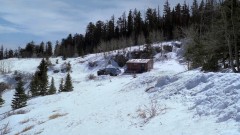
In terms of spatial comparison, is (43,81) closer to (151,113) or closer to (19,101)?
(19,101)

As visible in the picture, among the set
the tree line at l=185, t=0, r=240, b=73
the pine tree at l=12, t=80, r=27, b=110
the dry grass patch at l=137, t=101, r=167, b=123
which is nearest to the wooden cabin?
the pine tree at l=12, t=80, r=27, b=110

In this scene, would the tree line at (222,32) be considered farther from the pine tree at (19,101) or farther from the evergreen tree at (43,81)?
the evergreen tree at (43,81)

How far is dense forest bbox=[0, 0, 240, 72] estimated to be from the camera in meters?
24.9

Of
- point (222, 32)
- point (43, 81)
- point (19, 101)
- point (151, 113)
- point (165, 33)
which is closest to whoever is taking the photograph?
point (151, 113)

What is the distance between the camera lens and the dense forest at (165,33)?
979 inches

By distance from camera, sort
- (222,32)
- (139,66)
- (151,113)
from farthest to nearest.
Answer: (139,66), (222,32), (151,113)

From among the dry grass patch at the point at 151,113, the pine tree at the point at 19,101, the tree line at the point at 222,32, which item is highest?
the tree line at the point at 222,32

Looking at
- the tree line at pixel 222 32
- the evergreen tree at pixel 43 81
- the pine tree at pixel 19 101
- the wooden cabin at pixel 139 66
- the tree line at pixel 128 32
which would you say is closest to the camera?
the tree line at pixel 222 32

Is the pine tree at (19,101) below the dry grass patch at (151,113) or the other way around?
below

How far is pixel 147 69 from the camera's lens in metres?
71.2

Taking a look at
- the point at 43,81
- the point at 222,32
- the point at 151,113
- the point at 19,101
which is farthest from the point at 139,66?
the point at 151,113

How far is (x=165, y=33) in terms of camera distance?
344 ft

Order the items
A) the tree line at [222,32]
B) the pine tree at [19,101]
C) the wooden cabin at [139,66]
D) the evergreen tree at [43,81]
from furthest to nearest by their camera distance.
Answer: the wooden cabin at [139,66] < the evergreen tree at [43,81] < the pine tree at [19,101] < the tree line at [222,32]

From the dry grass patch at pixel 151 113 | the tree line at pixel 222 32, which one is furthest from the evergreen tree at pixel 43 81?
the dry grass patch at pixel 151 113
